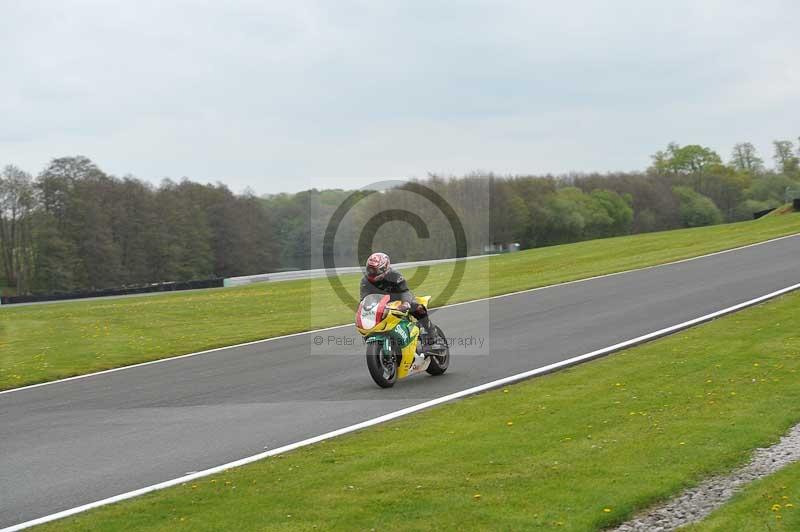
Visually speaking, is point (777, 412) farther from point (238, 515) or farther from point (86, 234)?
point (86, 234)

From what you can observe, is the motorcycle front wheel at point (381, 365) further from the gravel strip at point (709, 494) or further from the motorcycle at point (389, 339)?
the gravel strip at point (709, 494)

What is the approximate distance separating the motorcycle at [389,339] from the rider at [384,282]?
0.18 m

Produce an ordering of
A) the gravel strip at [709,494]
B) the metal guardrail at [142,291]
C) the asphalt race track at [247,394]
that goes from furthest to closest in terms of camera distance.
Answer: the metal guardrail at [142,291], the asphalt race track at [247,394], the gravel strip at [709,494]

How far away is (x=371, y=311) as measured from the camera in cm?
1260

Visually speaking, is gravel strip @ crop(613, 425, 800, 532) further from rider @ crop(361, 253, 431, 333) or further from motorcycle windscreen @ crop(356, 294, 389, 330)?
rider @ crop(361, 253, 431, 333)

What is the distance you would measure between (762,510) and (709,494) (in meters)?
0.59

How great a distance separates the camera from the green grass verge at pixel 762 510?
6.11 m

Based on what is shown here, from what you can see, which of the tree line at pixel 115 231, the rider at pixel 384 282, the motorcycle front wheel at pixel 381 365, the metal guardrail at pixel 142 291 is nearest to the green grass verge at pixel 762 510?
the motorcycle front wheel at pixel 381 365

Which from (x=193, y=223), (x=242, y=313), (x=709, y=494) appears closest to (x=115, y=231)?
(x=193, y=223)

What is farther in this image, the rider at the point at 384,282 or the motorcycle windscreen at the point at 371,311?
the rider at the point at 384,282

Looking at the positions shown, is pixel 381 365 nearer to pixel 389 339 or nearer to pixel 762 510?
pixel 389 339

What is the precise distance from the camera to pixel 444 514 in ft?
21.5

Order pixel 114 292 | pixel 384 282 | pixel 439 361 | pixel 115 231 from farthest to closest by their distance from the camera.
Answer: pixel 115 231, pixel 114 292, pixel 439 361, pixel 384 282

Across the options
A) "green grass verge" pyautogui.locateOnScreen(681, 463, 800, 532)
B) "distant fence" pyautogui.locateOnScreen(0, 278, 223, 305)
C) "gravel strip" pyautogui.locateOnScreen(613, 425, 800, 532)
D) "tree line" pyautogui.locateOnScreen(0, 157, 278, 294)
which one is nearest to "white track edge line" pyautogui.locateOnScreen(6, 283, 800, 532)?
"gravel strip" pyautogui.locateOnScreen(613, 425, 800, 532)
